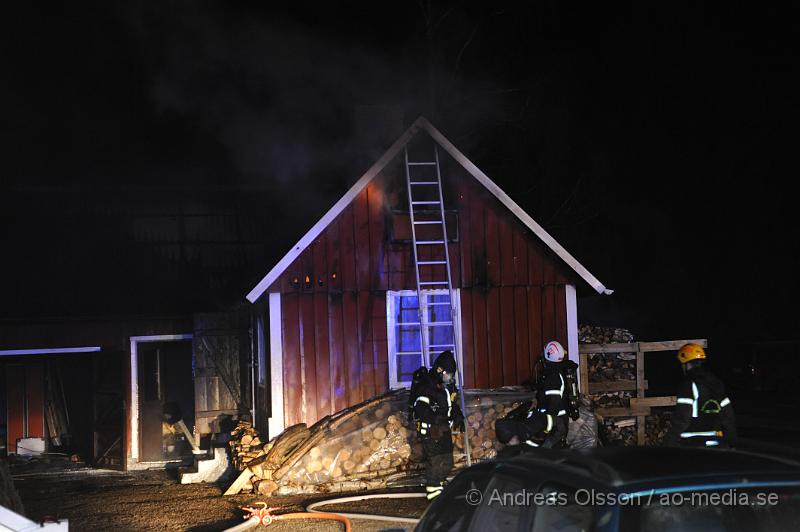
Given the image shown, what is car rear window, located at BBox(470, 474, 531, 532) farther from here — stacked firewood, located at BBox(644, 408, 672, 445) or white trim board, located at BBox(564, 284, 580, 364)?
stacked firewood, located at BBox(644, 408, 672, 445)

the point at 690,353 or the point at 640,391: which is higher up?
the point at 690,353

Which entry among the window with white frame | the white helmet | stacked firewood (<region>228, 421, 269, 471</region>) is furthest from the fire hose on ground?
the window with white frame

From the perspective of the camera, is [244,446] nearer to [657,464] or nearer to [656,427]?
[656,427]

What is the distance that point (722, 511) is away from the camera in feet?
10.5

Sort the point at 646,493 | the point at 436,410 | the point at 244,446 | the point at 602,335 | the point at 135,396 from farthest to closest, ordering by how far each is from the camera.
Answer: the point at 135,396, the point at 602,335, the point at 244,446, the point at 436,410, the point at 646,493

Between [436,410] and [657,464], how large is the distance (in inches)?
215

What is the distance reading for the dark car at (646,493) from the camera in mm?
2984

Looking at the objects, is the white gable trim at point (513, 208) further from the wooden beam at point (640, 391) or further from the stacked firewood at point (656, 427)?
the stacked firewood at point (656, 427)

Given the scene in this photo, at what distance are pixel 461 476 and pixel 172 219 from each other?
15.2m

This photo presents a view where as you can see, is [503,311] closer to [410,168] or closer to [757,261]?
[410,168]

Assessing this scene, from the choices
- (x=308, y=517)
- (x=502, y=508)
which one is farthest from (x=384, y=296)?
(x=502, y=508)

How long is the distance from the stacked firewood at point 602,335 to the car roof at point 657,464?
1033cm

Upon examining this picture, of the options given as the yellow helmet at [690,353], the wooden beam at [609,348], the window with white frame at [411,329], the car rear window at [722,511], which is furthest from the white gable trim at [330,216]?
the car rear window at [722,511]

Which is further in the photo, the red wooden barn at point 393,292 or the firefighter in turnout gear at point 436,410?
the red wooden barn at point 393,292
